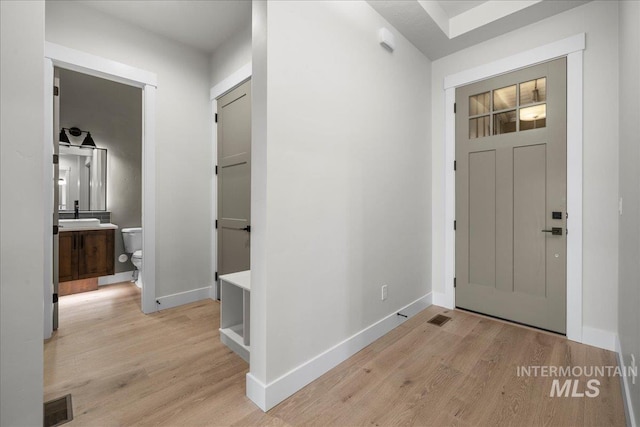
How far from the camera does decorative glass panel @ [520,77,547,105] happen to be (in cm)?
260

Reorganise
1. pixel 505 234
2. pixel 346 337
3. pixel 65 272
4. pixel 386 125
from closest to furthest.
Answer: pixel 346 337, pixel 386 125, pixel 505 234, pixel 65 272

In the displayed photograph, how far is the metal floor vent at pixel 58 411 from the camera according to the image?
1.52m

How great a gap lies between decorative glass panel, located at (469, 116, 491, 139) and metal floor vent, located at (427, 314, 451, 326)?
1.87 metres

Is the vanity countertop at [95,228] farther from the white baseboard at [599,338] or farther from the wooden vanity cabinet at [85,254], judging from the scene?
the white baseboard at [599,338]

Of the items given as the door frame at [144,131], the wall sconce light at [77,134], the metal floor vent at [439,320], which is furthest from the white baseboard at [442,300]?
the wall sconce light at [77,134]

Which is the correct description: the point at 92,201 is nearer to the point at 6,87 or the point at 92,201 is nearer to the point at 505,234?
the point at 6,87

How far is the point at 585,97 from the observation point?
7.79ft

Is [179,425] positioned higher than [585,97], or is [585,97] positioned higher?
[585,97]

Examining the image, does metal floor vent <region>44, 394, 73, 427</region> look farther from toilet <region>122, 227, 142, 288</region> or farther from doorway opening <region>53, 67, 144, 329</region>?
toilet <region>122, 227, 142, 288</region>

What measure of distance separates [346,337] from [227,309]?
1.03 meters

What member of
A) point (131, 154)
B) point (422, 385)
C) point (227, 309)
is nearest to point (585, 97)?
point (422, 385)

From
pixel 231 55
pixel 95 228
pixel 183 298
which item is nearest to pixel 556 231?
pixel 231 55

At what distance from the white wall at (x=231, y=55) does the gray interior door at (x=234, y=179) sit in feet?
Result: 0.82

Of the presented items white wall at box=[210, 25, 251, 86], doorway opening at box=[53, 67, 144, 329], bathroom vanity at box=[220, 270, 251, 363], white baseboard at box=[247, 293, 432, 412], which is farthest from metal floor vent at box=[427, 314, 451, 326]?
doorway opening at box=[53, 67, 144, 329]
